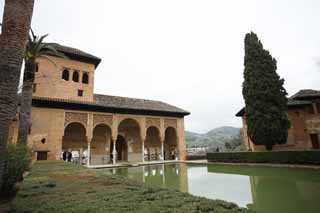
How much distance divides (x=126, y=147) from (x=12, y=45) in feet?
63.3

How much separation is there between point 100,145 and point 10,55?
56.7ft

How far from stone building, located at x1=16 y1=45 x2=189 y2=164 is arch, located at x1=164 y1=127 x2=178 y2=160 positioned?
37cm

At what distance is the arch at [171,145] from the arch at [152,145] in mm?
1191

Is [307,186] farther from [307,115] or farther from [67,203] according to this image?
[307,115]

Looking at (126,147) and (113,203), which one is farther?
(126,147)

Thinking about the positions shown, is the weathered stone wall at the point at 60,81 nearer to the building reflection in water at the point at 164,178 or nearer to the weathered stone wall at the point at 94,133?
the weathered stone wall at the point at 94,133

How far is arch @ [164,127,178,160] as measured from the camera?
24.0 meters

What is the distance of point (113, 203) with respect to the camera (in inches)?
112

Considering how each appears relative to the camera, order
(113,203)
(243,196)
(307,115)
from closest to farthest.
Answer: (113,203)
(243,196)
(307,115)

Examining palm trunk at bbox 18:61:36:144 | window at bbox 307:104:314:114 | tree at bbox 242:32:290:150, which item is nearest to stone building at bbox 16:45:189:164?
palm trunk at bbox 18:61:36:144

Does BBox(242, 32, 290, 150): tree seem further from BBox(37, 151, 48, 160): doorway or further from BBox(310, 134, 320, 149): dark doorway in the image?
BBox(37, 151, 48, 160): doorway

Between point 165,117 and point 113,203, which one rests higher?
point 165,117

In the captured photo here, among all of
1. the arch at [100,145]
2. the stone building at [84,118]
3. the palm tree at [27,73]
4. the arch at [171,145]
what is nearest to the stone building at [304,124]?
the arch at [171,145]

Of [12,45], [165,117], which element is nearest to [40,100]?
[165,117]
